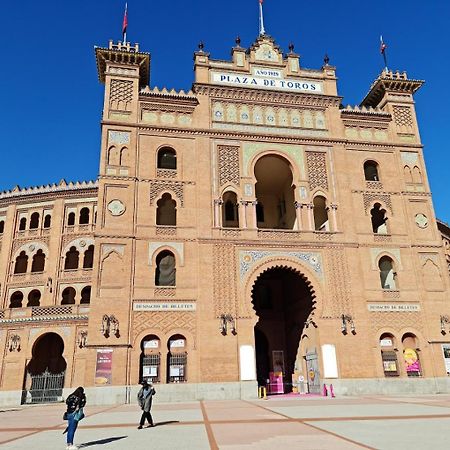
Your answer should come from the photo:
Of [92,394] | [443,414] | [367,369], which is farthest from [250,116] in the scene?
[443,414]

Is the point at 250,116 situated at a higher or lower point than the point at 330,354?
higher

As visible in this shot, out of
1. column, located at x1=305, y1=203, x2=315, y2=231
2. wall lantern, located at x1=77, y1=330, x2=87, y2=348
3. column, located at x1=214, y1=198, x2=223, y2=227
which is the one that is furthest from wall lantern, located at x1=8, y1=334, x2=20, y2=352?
column, located at x1=305, y1=203, x2=315, y2=231

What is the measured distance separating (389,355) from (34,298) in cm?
2531

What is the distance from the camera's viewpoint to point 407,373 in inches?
885

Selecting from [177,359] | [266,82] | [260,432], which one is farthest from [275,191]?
[260,432]

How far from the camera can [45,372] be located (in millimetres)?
27062

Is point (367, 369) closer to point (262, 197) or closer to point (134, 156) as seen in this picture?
point (262, 197)

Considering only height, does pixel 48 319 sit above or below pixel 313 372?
above

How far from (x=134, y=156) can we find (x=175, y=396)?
12.4 metres

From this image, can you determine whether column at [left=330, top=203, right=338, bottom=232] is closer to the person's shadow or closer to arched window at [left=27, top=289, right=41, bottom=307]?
the person's shadow

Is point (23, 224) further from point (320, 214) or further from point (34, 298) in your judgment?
point (320, 214)

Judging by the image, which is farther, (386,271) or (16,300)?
(16,300)

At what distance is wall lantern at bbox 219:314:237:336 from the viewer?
70.2 ft

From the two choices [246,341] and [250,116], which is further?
[250,116]
